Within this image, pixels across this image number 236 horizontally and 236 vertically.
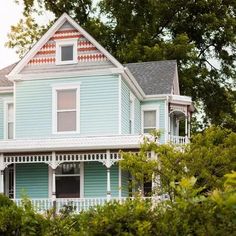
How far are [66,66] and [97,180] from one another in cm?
481

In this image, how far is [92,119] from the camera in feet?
78.9

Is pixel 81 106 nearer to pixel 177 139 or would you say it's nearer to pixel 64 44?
pixel 64 44

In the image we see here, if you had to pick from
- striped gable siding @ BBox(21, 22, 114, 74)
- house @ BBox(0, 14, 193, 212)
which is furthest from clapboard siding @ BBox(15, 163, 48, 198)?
striped gable siding @ BBox(21, 22, 114, 74)

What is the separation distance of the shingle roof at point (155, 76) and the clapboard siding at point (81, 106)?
13.2 ft

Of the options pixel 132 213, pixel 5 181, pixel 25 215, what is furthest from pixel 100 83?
pixel 132 213

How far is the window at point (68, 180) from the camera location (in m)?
24.4

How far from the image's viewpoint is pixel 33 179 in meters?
24.8

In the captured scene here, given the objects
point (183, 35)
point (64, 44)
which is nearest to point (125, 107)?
point (64, 44)

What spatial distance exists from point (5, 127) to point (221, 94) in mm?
18292

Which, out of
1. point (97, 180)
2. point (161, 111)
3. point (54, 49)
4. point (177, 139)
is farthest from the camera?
point (161, 111)

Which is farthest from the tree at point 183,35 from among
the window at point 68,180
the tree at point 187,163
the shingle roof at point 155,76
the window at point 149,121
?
the tree at point 187,163

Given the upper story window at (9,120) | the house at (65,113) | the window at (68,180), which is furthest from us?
the upper story window at (9,120)

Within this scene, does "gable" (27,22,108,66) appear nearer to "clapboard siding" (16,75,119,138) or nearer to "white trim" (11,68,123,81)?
"white trim" (11,68,123,81)

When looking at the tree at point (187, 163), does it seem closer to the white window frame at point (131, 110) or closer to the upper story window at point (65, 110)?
the upper story window at point (65, 110)
